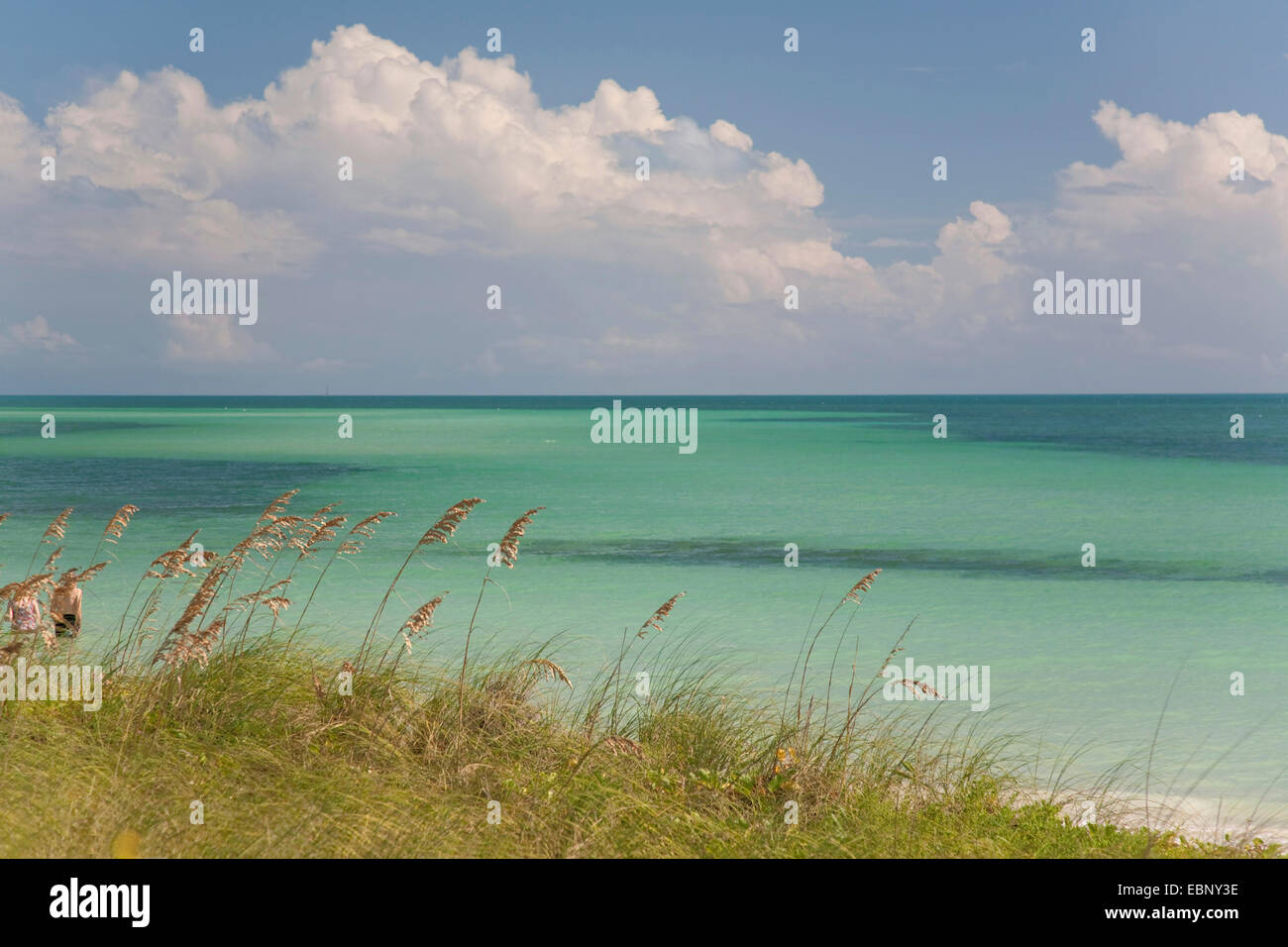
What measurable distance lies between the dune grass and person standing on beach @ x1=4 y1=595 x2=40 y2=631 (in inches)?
6.6

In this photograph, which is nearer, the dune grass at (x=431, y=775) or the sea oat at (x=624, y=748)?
the dune grass at (x=431, y=775)

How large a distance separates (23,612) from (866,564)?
53.3 feet

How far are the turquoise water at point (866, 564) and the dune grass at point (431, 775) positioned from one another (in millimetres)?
3144

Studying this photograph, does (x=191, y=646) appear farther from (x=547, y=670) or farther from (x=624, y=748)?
(x=624, y=748)

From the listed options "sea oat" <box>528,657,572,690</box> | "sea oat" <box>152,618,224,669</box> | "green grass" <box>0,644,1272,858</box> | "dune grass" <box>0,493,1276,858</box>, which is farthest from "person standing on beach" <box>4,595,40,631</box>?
"sea oat" <box>528,657,572,690</box>

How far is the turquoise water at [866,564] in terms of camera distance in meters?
11.0

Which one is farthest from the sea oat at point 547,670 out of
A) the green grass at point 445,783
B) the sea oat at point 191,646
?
the sea oat at point 191,646

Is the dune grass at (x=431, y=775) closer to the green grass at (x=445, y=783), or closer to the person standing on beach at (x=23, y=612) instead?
the green grass at (x=445, y=783)

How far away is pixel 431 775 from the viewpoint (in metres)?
5.53

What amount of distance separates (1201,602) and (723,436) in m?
69.6

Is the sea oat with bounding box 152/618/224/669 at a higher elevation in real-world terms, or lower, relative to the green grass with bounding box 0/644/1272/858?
higher

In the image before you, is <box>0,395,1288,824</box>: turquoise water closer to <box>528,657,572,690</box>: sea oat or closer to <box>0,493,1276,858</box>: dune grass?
<box>0,493,1276,858</box>: dune grass

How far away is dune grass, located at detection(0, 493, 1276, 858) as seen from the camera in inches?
179

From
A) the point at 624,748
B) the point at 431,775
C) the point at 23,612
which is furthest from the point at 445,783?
the point at 23,612
